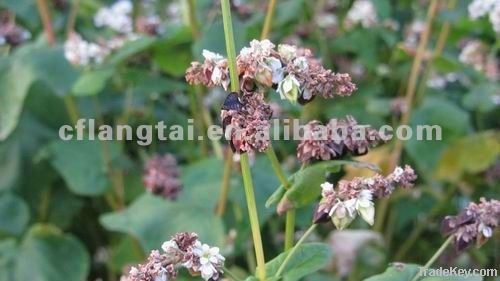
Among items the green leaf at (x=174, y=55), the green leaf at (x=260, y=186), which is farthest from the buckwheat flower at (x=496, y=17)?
the green leaf at (x=174, y=55)

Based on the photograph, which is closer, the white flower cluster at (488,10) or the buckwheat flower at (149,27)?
the white flower cluster at (488,10)

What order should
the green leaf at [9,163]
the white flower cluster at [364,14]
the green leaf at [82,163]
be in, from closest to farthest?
1. the green leaf at [82,163]
2. the green leaf at [9,163]
3. the white flower cluster at [364,14]

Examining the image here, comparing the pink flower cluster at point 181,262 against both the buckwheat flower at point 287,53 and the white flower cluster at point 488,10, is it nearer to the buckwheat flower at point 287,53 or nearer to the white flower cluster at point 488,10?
the buckwheat flower at point 287,53

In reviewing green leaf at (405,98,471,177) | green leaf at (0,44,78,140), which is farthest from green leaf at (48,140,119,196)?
green leaf at (405,98,471,177)

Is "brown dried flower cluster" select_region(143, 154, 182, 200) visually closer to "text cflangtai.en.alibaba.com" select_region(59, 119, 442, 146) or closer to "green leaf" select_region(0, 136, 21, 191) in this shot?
"text cflangtai.en.alibaba.com" select_region(59, 119, 442, 146)

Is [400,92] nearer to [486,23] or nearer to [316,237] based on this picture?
[486,23]
